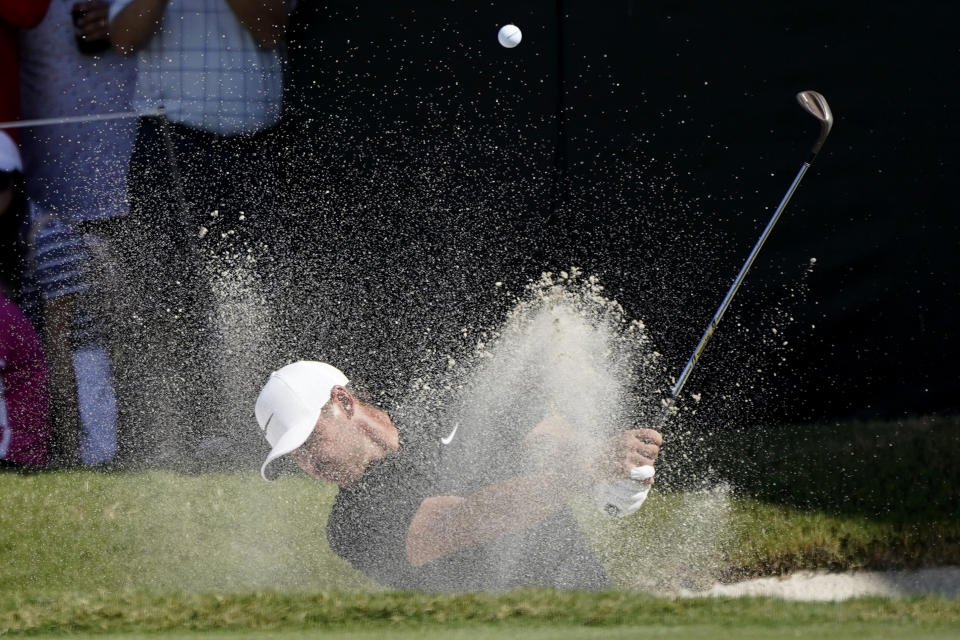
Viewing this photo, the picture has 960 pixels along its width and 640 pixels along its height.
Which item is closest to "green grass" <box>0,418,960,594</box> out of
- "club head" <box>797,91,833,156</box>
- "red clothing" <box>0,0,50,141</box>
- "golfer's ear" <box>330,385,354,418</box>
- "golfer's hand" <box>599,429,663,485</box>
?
"golfer's ear" <box>330,385,354,418</box>

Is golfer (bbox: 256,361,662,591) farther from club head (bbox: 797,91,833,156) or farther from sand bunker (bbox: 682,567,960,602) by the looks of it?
club head (bbox: 797,91,833,156)

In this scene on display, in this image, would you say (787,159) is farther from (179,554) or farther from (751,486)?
(179,554)

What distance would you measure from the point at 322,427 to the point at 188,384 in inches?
59.0

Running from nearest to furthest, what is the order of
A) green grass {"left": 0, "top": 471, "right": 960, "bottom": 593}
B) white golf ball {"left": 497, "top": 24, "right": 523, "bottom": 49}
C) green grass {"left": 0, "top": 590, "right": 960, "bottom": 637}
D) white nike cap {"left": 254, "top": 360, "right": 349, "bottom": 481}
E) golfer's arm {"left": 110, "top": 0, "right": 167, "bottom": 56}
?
green grass {"left": 0, "top": 590, "right": 960, "bottom": 637} → white nike cap {"left": 254, "top": 360, "right": 349, "bottom": 481} → green grass {"left": 0, "top": 471, "right": 960, "bottom": 593} → white golf ball {"left": 497, "top": 24, "right": 523, "bottom": 49} → golfer's arm {"left": 110, "top": 0, "right": 167, "bottom": 56}

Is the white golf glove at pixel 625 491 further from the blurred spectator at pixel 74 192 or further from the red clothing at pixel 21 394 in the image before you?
the red clothing at pixel 21 394

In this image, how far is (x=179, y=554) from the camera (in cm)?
448

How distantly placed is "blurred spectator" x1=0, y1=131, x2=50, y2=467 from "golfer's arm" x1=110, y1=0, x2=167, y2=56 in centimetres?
67

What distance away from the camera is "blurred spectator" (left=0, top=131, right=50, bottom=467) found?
17.0 feet

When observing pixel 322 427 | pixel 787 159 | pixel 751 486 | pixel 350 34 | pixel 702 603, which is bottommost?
pixel 751 486

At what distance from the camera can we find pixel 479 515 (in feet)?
12.2

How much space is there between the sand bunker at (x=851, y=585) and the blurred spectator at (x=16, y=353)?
2982mm

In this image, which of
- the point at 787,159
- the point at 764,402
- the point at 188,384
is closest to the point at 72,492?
the point at 188,384

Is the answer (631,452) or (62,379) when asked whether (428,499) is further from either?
(62,379)

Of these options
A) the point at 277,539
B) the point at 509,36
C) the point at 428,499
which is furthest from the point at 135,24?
the point at 428,499
